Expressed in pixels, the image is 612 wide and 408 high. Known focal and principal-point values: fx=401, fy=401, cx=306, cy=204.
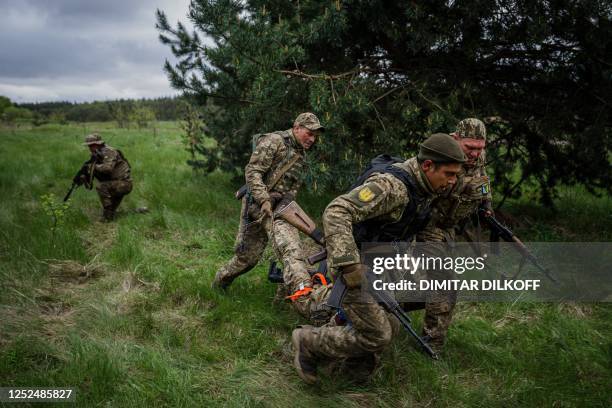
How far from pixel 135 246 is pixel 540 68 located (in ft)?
17.8

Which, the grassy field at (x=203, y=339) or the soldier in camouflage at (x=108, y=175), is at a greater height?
the soldier in camouflage at (x=108, y=175)

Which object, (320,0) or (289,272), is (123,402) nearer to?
(289,272)

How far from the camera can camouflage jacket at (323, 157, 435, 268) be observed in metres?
2.30

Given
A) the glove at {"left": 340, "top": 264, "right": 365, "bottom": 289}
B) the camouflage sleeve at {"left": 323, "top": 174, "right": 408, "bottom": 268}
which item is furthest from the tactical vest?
the glove at {"left": 340, "top": 264, "right": 365, "bottom": 289}

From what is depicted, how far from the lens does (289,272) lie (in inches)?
137

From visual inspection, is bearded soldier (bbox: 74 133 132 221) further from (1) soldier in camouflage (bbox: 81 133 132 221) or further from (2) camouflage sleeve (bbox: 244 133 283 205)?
(2) camouflage sleeve (bbox: 244 133 283 205)

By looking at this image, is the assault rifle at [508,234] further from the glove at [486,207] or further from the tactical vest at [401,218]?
the tactical vest at [401,218]

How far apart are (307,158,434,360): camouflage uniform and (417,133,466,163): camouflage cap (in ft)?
0.46

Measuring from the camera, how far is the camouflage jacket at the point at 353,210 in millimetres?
2301

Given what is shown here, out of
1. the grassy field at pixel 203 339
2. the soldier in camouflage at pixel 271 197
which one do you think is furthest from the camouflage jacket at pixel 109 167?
the soldier in camouflage at pixel 271 197

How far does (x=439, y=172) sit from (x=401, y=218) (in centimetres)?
38

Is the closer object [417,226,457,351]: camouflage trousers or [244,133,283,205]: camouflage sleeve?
[417,226,457,351]: camouflage trousers

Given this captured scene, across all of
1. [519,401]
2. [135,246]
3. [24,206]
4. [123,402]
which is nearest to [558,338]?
[519,401]

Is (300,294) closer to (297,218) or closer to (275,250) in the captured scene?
(275,250)
